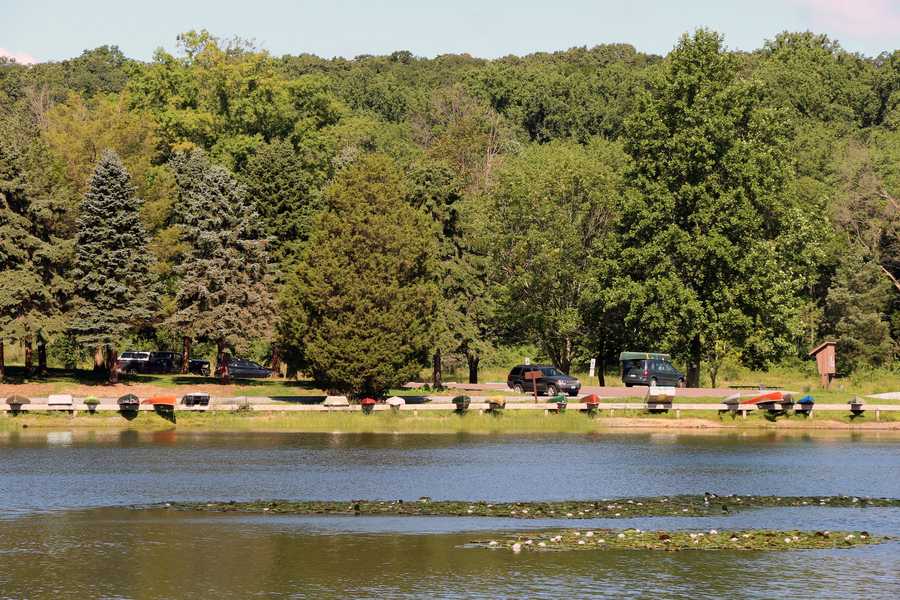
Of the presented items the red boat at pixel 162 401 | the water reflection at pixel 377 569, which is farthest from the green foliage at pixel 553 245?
the water reflection at pixel 377 569

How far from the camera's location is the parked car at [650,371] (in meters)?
79.4

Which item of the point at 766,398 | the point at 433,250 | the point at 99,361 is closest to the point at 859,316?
the point at 766,398

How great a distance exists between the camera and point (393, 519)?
38.8 metres

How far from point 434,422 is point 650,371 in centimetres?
1758

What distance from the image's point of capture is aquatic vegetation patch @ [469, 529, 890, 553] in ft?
109

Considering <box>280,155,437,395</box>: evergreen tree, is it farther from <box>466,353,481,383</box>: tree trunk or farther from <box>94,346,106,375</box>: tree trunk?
<box>94,346,106,375</box>: tree trunk

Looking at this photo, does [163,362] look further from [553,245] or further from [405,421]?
[405,421]

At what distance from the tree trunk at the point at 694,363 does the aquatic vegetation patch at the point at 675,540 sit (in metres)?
46.3

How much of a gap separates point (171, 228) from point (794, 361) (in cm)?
5076

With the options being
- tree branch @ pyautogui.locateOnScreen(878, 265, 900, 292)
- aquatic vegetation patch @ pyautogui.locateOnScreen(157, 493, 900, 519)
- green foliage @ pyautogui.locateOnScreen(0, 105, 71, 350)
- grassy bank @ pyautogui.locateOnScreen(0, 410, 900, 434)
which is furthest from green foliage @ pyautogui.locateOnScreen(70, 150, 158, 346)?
tree branch @ pyautogui.locateOnScreen(878, 265, 900, 292)

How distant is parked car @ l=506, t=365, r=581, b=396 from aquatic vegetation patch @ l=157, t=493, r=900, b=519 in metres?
31.8

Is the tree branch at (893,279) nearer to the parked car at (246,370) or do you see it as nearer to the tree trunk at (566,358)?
the tree trunk at (566,358)

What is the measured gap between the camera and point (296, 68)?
649 feet

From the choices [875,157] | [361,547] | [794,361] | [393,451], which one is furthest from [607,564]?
[875,157]
